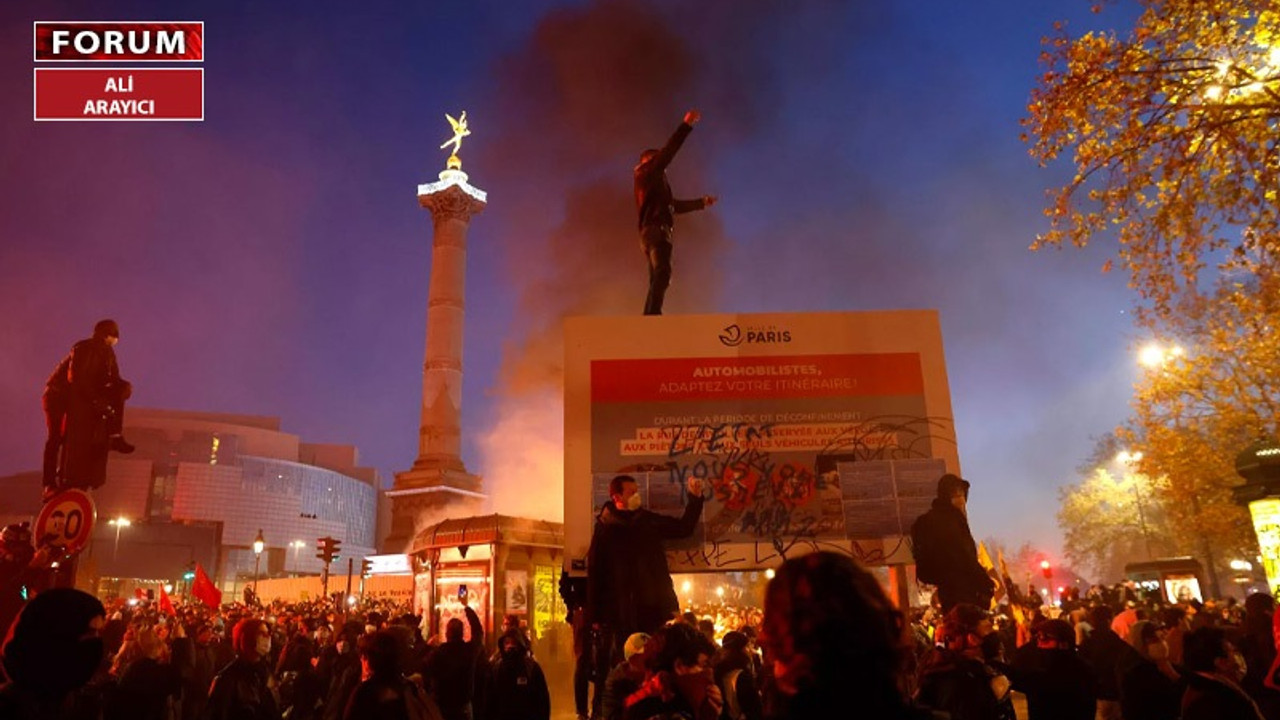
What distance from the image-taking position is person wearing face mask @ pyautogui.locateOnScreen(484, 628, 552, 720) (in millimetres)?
7328

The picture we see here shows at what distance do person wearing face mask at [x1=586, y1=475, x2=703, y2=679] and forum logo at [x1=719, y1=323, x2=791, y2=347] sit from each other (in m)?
1.61

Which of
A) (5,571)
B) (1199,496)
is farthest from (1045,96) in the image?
(1199,496)

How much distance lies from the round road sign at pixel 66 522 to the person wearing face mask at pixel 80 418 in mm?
930

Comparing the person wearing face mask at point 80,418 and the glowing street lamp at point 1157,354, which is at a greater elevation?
the glowing street lamp at point 1157,354

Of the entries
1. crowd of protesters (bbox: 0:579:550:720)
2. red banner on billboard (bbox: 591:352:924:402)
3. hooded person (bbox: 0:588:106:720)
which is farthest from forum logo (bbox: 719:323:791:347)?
hooded person (bbox: 0:588:106:720)

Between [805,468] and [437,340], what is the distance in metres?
67.6

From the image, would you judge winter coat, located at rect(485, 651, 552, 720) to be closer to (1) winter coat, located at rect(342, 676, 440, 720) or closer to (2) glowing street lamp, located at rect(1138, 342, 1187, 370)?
(1) winter coat, located at rect(342, 676, 440, 720)

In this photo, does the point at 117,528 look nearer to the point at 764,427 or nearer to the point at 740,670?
the point at 764,427

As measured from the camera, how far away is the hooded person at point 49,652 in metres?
2.79

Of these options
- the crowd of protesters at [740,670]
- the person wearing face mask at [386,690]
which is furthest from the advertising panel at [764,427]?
the person wearing face mask at [386,690]

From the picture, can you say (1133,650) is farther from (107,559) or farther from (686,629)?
(107,559)

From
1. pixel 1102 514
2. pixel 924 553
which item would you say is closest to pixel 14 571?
pixel 924 553

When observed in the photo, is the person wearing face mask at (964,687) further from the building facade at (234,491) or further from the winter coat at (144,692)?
the building facade at (234,491)

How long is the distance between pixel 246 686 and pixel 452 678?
198 cm
